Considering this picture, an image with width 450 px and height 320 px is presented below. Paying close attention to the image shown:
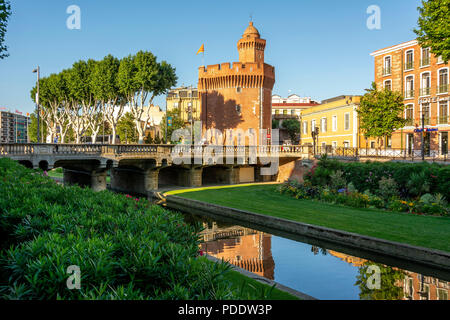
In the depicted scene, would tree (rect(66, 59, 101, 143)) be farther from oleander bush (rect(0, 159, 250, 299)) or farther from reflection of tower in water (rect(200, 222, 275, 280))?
oleander bush (rect(0, 159, 250, 299))

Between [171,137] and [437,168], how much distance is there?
2219 inches

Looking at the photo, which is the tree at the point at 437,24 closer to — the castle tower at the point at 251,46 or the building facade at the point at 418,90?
the building facade at the point at 418,90

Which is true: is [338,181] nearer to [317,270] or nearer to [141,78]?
[317,270]

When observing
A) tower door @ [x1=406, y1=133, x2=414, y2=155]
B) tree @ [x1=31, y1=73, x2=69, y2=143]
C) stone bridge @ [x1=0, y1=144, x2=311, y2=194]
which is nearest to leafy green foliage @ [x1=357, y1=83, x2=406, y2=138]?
tower door @ [x1=406, y1=133, x2=414, y2=155]

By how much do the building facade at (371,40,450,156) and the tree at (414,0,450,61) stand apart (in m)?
15.9

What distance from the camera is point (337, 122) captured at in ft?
172

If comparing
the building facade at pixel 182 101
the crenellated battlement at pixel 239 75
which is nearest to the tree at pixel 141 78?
the crenellated battlement at pixel 239 75

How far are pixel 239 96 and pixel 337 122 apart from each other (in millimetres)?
16212

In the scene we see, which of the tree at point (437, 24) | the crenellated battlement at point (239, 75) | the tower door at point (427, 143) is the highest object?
the crenellated battlement at point (239, 75)

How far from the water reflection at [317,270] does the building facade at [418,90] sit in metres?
28.7

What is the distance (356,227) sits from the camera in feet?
51.1

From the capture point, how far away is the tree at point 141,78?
3962 cm

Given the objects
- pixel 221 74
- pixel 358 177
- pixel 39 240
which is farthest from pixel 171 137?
pixel 39 240

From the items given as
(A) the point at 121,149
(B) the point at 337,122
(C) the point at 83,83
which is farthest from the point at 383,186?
(C) the point at 83,83
